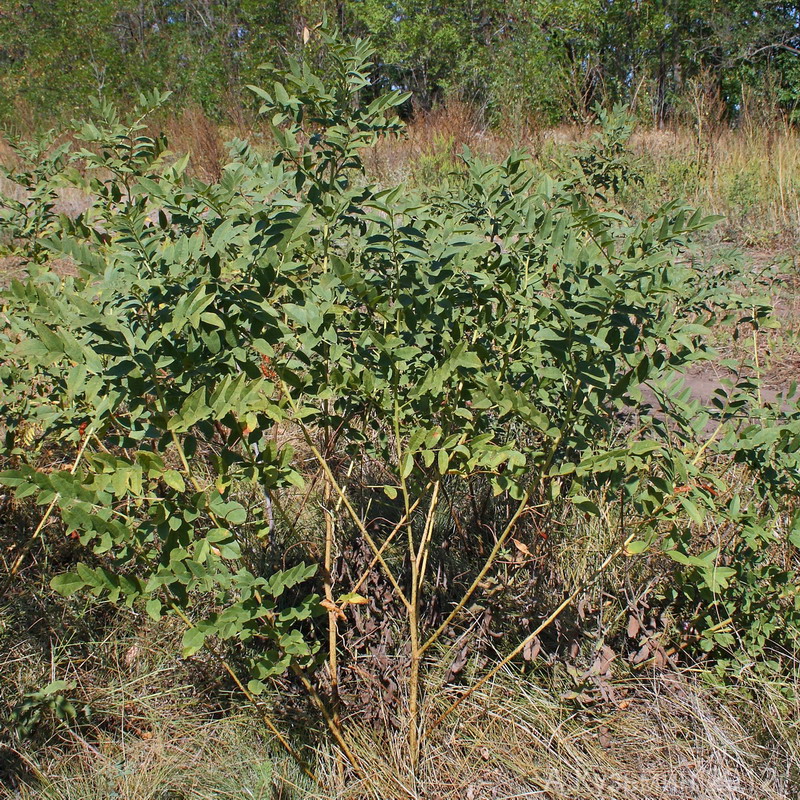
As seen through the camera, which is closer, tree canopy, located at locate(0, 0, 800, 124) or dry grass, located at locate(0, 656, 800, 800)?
dry grass, located at locate(0, 656, 800, 800)

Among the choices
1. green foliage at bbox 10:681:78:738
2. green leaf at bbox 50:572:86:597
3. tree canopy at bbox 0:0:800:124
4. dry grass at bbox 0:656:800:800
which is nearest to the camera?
green leaf at bbox 50:572:86:597

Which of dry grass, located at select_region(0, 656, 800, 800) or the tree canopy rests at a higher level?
the tree canopy

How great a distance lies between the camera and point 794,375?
417 cm

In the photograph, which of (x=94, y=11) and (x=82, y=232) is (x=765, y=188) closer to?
(x=82, y=232)

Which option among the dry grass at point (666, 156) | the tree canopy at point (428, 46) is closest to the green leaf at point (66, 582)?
the dry grass at point (666, 156)

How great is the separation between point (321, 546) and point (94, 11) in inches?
630

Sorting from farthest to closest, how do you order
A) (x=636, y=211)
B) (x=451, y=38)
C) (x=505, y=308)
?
(x=451, y=38) → (x=636, y=211) → (x=505, y=308)

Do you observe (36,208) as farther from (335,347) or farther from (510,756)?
(510,756)

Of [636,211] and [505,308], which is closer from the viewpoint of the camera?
[505,308]

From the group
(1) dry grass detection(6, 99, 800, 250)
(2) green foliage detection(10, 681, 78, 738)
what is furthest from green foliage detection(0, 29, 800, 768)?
(1) dry grass detection(6, 99, 800, 250)

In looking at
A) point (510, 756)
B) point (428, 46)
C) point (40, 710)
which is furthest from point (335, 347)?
point (428, 46)

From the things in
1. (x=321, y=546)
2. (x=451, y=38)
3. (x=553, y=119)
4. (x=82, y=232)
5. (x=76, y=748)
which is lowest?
(x=76, y=748)

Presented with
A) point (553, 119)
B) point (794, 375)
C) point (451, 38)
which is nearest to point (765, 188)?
point (794, 375)

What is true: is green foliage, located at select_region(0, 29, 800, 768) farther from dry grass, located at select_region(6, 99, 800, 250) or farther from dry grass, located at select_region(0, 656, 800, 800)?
dry grass, located at select_region(6, 99, 800, 250)
